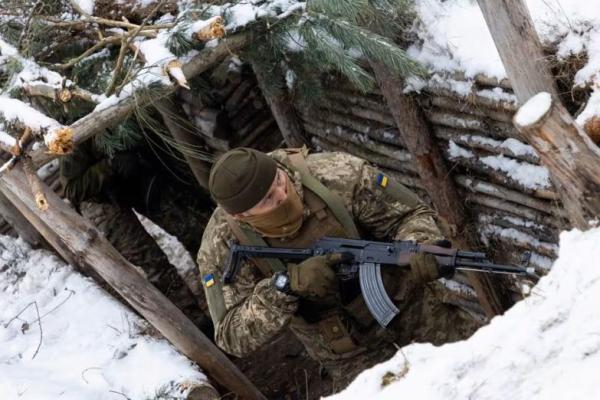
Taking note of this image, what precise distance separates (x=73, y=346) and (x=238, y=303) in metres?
2.28

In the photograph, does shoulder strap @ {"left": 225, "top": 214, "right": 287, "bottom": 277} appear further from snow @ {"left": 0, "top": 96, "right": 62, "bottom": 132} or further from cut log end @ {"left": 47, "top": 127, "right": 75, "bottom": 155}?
snow @ {"left": 0, "top": 96, "right": 62, "bottom": 132}

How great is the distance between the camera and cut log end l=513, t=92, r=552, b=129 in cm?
300

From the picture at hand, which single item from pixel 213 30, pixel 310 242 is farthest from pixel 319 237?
pixel 213 30

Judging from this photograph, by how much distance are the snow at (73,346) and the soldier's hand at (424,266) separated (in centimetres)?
211

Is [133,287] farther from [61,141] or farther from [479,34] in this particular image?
[479,34]

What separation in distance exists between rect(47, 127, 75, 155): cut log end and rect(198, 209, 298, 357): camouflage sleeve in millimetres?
911

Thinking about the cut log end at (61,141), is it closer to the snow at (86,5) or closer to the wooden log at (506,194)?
the snow at (86,5)

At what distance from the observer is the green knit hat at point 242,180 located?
3740 millimetres

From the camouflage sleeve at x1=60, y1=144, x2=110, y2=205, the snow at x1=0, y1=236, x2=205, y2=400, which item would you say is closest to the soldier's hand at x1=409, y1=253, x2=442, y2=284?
the snow at x1=0, y1=236, x2=205, y2=400

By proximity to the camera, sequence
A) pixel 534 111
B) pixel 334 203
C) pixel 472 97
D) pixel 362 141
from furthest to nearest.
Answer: pixel 362 141 → pixel 472 97 → pixel 334 203 → pixel 534 111

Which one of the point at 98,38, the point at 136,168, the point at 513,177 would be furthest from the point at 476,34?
the point at 136,168

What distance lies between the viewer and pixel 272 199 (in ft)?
12.6

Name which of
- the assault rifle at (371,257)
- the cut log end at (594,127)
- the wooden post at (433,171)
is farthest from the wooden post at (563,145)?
the wooden post at (433,171)

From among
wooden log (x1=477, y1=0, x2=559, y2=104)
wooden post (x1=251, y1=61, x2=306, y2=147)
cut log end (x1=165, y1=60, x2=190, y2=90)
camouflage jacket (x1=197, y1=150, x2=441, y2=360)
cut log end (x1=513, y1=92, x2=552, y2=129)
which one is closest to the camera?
cut log end (x1=513, y1=92, x2=552, y2=129)
